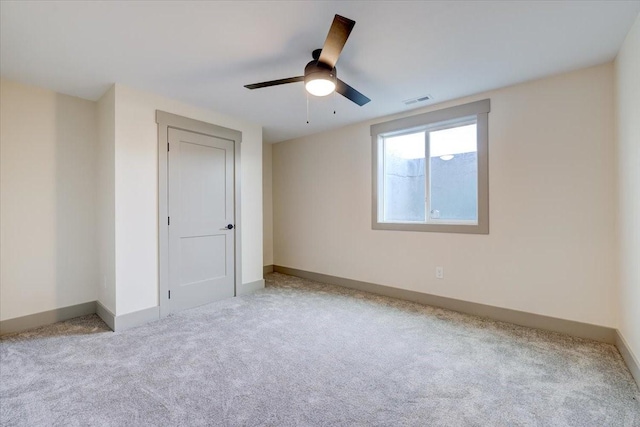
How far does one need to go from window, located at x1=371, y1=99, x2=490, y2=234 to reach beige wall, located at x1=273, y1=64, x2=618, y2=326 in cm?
11

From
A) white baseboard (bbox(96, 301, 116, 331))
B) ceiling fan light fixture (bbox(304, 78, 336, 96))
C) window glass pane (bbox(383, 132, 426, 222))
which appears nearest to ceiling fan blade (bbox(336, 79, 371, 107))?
ceiling fan light fixture (bbox(304, 78, 336, 96))

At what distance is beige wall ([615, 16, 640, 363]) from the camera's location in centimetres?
195

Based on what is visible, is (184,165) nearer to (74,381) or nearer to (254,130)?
(254,130)

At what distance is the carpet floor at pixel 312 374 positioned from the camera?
1.64 m

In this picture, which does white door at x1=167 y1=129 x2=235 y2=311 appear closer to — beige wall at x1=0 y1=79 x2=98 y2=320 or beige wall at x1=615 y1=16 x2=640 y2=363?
beige wall at x1=0 y1=79 x2=98 y2=320

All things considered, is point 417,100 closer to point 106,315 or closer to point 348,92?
point 348,92

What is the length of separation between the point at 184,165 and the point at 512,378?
3717 mm

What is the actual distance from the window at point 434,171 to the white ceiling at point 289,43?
0.43m

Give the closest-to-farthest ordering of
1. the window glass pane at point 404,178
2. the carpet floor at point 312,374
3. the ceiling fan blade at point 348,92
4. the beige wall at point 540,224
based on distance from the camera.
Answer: the carpet floor at point 312,374 → the ceiling fan blade at point 348,92 → the beige wall at point 540,224 → the window glass pane at point 404,178

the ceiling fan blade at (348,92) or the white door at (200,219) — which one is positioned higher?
the ceiling fan blade at (348,92)

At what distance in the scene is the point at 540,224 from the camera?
2.81 meters

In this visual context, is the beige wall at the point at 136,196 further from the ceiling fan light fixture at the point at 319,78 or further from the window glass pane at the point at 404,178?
the window glass pane at the point at 404,178

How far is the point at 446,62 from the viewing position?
251 cm

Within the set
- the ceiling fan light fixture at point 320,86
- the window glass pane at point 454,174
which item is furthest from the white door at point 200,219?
the window glass pane at point 454,174
